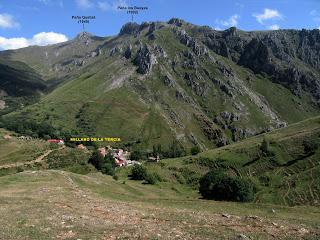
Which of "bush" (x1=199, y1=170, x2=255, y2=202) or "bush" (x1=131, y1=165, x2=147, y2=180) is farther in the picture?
"bush" (x1=131, y1=165, x2=147, y2=180)

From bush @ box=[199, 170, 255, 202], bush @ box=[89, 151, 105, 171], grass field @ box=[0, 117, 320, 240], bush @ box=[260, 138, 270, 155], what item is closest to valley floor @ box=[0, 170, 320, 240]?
grass field @ box=[0, 117, 320, 240]

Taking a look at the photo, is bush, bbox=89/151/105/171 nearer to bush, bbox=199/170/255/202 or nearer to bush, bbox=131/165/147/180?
bush, bbox=131/165/147/180

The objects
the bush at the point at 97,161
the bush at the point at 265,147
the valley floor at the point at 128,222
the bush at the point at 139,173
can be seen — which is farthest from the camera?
the bush at the point at 97,161

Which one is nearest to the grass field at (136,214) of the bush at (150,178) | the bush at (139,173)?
the bush at (150,178)

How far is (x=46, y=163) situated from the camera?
148625 millimetres

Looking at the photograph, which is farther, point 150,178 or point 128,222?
point 150,178

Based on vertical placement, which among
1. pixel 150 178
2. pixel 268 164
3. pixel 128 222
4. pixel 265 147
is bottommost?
pixel 128 222

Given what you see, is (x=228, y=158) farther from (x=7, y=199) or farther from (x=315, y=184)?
(x=7, y=199)

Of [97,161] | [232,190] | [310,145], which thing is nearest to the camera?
[232,190]

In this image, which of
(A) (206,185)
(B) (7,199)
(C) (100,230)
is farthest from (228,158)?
(C) (100,230)

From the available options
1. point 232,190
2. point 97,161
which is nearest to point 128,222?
point 232,190

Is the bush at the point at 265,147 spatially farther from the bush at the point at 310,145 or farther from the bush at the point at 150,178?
the bush at the point at 150,178

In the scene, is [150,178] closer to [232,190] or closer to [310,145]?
[232,190]

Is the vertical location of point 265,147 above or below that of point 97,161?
above
